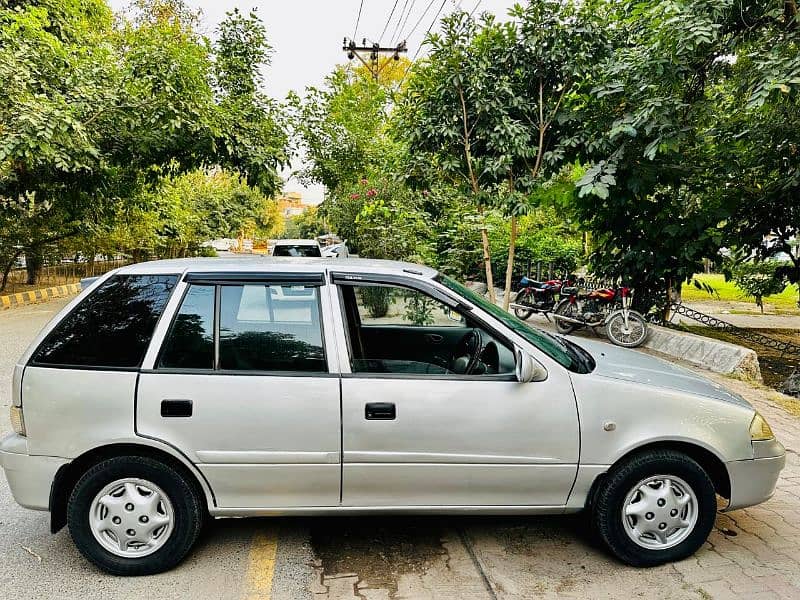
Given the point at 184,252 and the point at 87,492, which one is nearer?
the point at 87,492

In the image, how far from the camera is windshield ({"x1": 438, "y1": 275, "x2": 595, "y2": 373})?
324 cm

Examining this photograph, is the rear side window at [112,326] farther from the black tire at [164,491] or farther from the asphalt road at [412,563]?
the asphalt road at [412,563]

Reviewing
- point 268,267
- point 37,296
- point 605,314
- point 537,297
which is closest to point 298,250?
point 537,297

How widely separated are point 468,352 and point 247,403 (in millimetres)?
1584

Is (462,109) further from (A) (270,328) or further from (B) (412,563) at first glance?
(B) (412,563)

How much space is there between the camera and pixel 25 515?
12.3 feet

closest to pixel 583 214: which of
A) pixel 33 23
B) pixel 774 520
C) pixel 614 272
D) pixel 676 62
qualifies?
pixel 614 272

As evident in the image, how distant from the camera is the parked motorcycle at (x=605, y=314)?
9.45 metres

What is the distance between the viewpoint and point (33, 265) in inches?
705

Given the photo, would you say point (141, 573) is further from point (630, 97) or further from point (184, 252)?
point (184, 252)

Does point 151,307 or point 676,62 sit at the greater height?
point 676,62

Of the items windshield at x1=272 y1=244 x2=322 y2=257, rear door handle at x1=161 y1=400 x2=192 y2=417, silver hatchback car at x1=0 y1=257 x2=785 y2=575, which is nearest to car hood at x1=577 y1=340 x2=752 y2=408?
silver hatchback car at x1=0 y1=257 x2=785 y2=575

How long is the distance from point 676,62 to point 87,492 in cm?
648

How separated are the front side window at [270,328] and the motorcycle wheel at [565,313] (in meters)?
8.38
